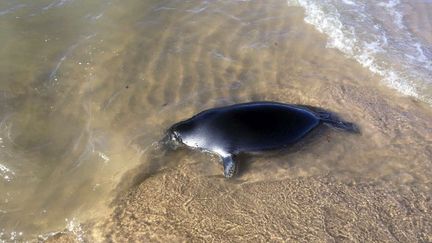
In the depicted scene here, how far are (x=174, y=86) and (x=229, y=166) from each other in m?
1.68

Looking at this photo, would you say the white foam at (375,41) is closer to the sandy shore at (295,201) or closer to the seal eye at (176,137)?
the sandy shore at (295,201)

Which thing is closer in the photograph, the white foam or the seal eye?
the seal eye

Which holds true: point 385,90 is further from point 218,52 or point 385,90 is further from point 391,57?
point 218,52

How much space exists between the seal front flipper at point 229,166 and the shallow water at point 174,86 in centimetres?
12

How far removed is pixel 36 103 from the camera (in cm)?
527

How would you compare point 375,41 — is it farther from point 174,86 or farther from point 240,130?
point 240,130

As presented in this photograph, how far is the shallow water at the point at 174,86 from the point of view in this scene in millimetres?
4477

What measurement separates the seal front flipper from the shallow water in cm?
12

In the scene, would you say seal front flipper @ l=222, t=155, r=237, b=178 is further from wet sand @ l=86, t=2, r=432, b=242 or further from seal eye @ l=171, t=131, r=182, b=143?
seal eye @ l=171, t=131, r=182, b=143

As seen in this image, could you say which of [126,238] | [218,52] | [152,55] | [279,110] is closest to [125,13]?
[152,55]

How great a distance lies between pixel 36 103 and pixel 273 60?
2998mm

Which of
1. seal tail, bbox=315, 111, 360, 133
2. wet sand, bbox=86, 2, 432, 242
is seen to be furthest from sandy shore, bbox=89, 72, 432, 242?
seal tail, bbox=315, 111, 360, 133

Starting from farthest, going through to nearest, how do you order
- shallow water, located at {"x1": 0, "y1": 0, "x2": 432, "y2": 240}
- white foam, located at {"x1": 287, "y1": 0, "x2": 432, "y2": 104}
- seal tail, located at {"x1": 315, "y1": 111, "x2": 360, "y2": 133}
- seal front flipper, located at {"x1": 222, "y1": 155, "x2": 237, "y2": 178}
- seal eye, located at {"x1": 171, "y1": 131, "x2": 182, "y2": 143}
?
1. white foam, located at {"x1": 287, "y1": 0, "x2": 432, "y2": 104}
2. seal tail, located at {"x1": 315, "y1": 111, "x2": 360, "y2": 133}
3. seal eye, located at {"x1": 171, "y1": 131, "x2": 182, "y2": 143}
4. shallow water, located at {"x1": 0, "y1": 0, "x2": 432, "y2": 240}
5. seal front flipper, located at {"x1": 222, "y1": 155, "x2": 237, "y2": 178}

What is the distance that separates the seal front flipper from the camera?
436 centimetres
